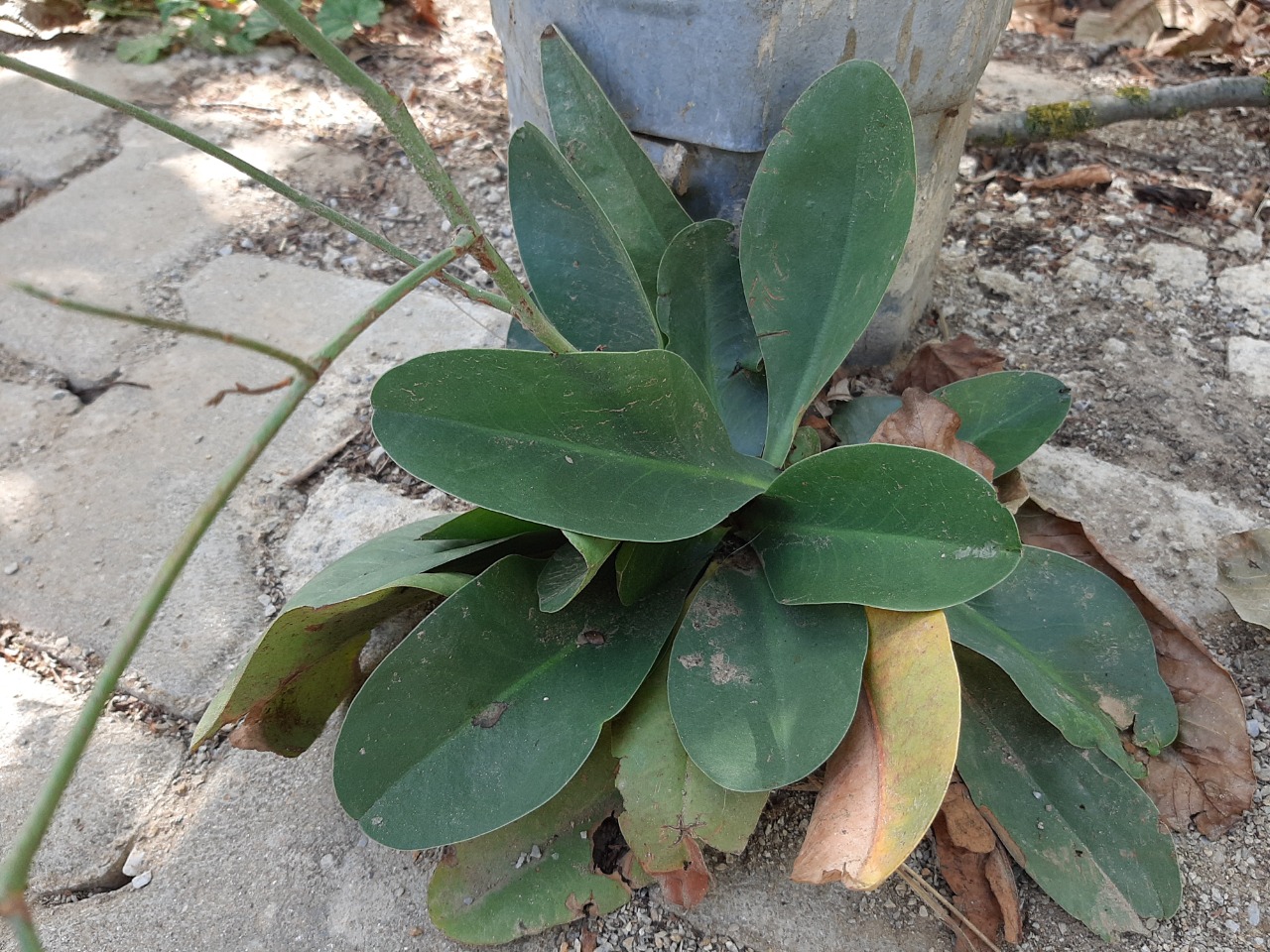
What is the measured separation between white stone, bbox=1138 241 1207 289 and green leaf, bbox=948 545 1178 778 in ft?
3.20

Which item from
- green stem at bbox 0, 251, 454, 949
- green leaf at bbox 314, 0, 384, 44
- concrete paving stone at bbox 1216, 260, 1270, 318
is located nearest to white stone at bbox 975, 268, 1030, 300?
concrete paving stone at bbox 1216, 260, 1270, 318

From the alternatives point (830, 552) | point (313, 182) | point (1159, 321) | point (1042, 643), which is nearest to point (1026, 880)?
point (1042, 643)

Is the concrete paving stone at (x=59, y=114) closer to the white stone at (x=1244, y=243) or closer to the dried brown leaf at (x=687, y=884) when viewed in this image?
the dried brown leaf at (x=687, y=884)

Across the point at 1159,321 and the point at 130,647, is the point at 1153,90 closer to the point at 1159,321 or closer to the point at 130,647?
the point at 1159,321

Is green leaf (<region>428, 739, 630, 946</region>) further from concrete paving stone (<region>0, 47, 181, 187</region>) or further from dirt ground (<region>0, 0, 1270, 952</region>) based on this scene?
concrete paving stone (<region>0, 47, 181, 187</region>)

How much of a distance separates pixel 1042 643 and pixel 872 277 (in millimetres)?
457

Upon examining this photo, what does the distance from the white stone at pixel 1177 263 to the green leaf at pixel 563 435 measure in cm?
123

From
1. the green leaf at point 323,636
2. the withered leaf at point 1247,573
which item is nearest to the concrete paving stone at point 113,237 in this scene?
the green leaf at point 323,636

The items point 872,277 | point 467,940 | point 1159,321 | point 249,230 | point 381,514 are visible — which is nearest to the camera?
point 467,940

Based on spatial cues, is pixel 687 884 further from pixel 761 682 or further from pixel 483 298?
pixel 483 298

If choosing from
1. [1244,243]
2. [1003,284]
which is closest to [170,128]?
[1003,284]

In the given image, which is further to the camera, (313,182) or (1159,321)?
(313,182)

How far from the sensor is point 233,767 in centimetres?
114

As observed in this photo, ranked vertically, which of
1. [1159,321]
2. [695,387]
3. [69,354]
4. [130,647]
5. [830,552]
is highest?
[130,647]
